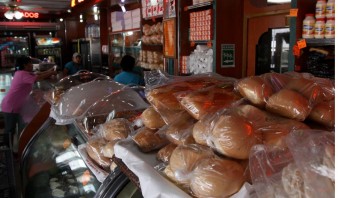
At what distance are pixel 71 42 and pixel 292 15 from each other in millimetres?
8607

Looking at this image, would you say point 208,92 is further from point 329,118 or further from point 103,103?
point 103,103

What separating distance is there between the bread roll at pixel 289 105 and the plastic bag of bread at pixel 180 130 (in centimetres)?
26

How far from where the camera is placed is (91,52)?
867 cm

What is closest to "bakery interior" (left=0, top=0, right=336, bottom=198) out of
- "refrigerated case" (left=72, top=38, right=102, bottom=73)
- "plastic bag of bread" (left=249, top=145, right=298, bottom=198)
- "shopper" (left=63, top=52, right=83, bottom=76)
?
"plastic bag of bread" (left=249, top=145, right=298, bottom=198)

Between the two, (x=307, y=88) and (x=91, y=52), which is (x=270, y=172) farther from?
(x=91, y=52)

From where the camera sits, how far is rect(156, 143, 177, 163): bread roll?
3.67 feet

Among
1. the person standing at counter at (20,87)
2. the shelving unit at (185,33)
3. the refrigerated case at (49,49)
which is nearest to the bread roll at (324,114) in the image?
the shelving unit at (185,33)

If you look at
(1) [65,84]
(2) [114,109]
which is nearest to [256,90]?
(2) [114,109]

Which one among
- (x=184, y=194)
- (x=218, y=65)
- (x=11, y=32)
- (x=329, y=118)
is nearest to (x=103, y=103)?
(x=184, y=194)

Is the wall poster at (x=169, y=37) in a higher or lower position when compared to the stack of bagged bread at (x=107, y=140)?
higher

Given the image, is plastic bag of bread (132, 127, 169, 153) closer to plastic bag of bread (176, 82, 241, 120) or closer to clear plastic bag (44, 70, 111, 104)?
plastic bag of bread (176, 82, 241, 120)

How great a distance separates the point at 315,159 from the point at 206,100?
1.60 ft

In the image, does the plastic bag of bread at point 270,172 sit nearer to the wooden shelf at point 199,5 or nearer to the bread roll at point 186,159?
the bread roll at point 186,159

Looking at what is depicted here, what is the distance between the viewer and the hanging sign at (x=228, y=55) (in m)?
4.00
